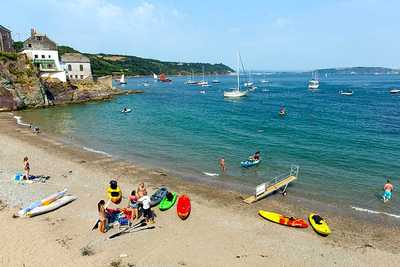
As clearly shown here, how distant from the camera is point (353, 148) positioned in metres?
37.4

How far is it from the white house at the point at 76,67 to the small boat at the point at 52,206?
7504 centimetres

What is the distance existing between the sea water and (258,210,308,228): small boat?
494 centimetres

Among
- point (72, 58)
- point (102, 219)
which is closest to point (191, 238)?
point (102, 219)

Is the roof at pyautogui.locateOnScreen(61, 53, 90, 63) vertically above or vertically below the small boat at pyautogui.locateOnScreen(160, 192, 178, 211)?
above

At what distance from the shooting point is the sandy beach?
15.7 m

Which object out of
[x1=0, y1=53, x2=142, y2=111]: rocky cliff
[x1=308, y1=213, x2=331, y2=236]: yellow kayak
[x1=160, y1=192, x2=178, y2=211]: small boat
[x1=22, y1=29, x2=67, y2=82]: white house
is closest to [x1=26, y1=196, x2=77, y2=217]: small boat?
[x1=160, y1=192, x2=178, y2=211]: small boat

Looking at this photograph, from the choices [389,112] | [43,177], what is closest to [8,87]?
[43,177]

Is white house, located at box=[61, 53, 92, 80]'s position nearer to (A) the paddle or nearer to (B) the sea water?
(B) the sea water

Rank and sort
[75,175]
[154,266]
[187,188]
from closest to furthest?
[154,266] → [187,188] → [75,175]

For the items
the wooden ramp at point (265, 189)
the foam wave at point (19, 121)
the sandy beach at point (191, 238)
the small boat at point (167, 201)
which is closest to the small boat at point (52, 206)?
the sandy beach at point (191, 238)

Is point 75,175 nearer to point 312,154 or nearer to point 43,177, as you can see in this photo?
point 43,177

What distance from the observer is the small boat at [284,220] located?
1944 cm

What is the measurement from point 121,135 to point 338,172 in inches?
1132

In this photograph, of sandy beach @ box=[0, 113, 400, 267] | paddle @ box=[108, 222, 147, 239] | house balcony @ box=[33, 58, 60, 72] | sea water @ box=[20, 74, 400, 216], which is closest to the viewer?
sandy beach @ box=[0, 113, 400, 267]
